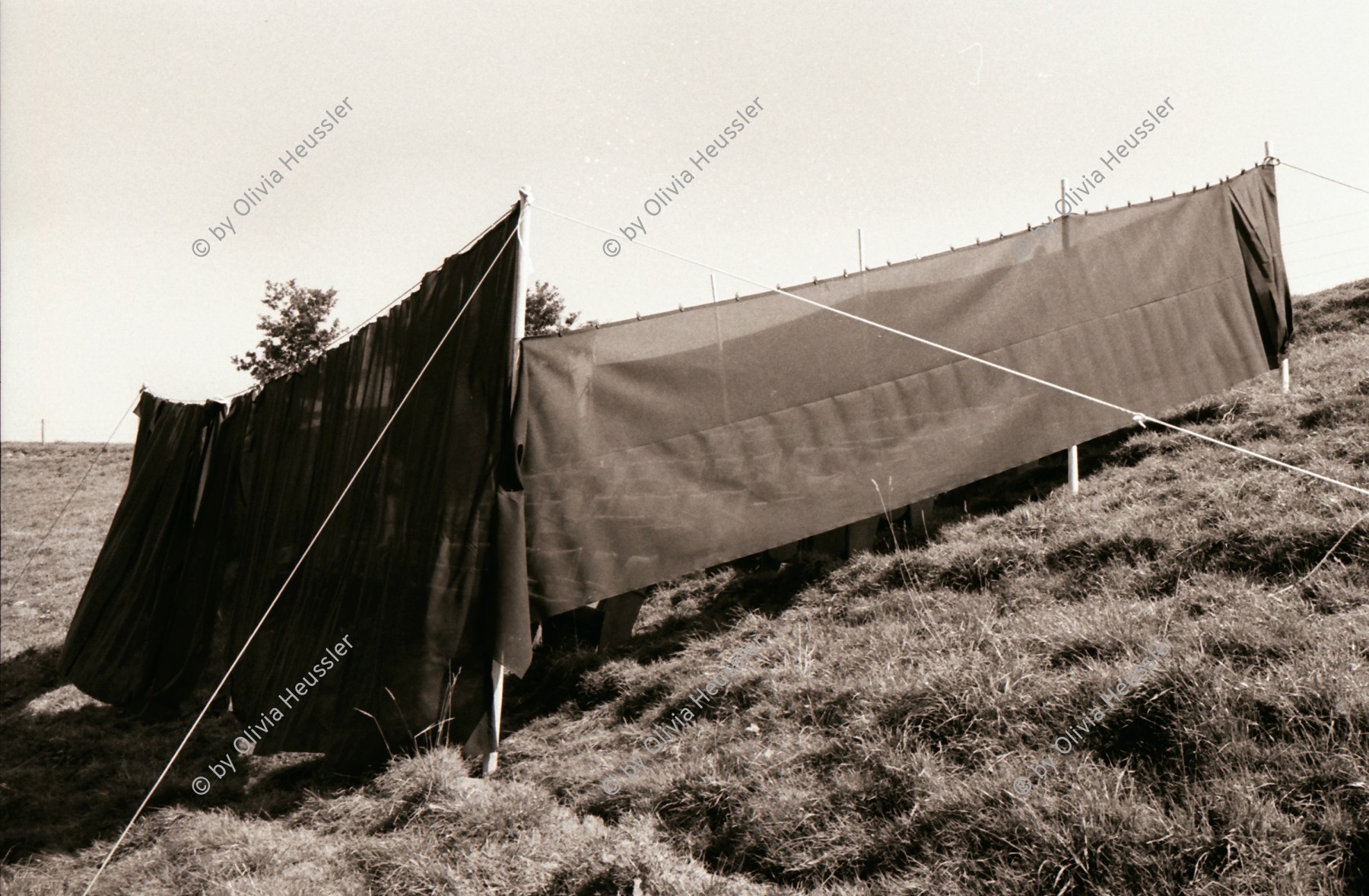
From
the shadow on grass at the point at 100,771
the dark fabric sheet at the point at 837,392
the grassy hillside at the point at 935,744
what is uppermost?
the dark fabric sheet at the point at 837,392

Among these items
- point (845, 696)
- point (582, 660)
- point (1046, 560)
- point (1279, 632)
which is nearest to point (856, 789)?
point (845, 696)

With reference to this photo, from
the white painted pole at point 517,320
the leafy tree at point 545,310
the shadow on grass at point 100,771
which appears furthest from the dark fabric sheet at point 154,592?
the leafy tree at point 545,310

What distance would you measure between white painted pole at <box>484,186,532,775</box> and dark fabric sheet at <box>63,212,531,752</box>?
0.04 metres

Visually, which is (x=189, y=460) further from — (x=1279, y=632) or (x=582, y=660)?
(x=1279, y=632)

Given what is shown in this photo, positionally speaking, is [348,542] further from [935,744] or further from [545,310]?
[545,310]

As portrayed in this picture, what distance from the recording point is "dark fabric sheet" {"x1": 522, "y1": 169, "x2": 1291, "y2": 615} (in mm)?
4094

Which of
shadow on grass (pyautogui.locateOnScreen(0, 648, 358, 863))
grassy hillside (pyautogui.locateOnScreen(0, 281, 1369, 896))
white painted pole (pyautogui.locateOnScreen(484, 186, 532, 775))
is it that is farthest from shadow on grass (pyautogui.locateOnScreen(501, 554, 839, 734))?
shadow on grass (pyautogui.locateOnScreen(0, 648, 358, 863))

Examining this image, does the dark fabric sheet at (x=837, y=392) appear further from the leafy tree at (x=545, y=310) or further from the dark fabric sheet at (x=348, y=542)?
the leafy tree at (x=545, y=310)

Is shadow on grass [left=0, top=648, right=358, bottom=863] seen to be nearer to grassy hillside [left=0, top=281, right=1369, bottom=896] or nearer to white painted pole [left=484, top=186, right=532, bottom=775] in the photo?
grassy hillside [left=0, top=281, right=1369, bottom=896]

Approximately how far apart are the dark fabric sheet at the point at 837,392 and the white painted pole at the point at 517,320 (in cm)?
9

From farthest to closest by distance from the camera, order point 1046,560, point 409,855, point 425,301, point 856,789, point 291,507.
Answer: point 291,507 → point 425,301 → point 1046,560 → point 409,855 → point 856,789

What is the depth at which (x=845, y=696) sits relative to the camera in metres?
3.38

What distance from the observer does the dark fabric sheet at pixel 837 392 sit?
13.4 ft

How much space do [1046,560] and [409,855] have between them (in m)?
3.15
